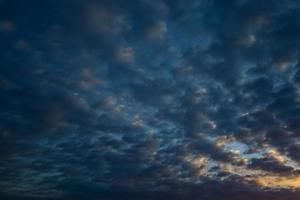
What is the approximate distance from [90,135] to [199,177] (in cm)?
910

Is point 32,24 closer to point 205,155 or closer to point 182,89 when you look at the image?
point 182,89

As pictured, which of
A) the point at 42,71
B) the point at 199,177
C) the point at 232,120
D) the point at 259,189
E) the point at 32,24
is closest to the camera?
the point at 32,24

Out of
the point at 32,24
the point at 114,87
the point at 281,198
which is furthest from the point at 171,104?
the point at 281,198

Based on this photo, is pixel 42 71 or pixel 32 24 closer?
pixel 32 24

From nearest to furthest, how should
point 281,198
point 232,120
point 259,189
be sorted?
point 232,120
point 259,189
point 281,198

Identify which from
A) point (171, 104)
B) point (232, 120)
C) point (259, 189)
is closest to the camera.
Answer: point (171, 104)

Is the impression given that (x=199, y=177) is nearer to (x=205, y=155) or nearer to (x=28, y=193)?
(x=205, y=155)

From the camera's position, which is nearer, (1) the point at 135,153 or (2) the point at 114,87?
(2) the point at 114,87

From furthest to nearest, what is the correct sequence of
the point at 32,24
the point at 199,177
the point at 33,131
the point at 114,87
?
the point at 199,177 < the point at 33,131 < the point at 114,87 < the point at 32,24

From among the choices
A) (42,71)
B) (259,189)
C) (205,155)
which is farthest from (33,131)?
(259,189)

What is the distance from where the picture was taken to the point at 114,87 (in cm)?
1284

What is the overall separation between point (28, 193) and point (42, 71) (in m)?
18.2

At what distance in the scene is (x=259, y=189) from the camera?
23703mm

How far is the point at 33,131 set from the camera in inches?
653
